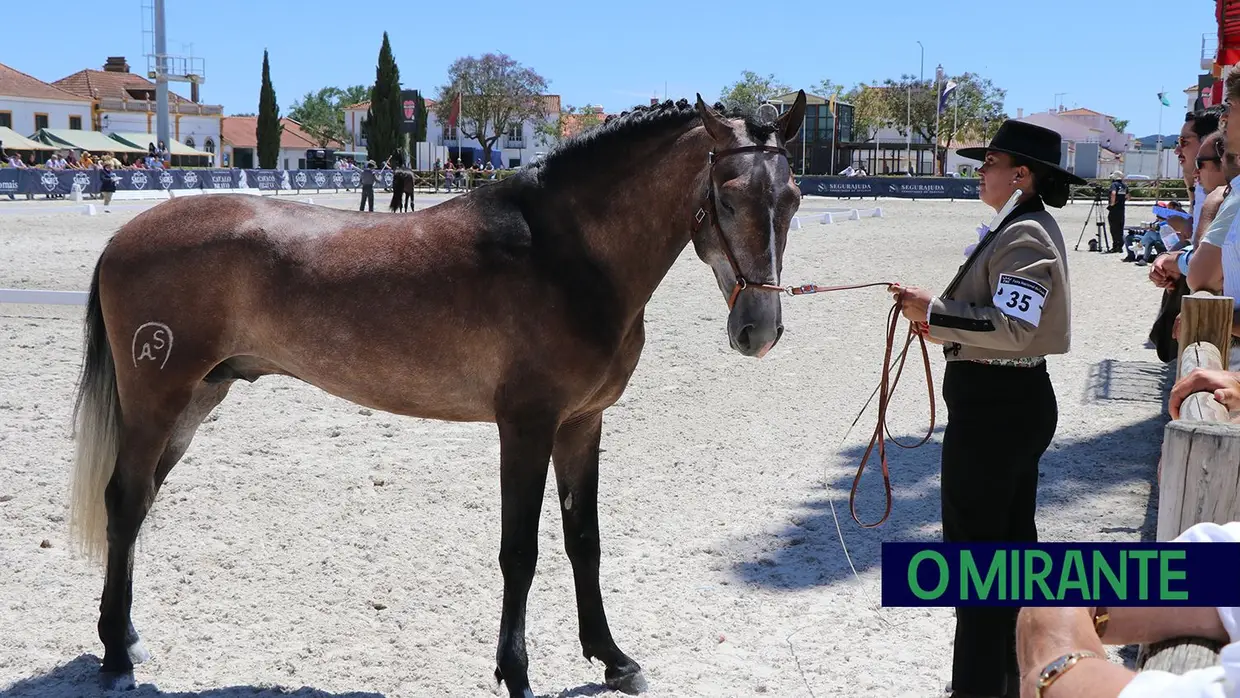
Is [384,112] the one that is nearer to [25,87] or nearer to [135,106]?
[135,106]

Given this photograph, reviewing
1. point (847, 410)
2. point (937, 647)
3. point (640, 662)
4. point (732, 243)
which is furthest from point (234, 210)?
point (847, 410)

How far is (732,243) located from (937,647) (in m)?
1.99

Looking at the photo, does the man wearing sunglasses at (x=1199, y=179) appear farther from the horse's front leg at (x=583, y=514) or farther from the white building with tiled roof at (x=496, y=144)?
the white building with tiled roof at (x=496, y=144)

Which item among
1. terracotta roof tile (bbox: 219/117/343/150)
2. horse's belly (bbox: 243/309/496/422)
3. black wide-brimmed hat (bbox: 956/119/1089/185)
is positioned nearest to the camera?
black wide-brimmed hat (bbox: 956/119/1089/185)

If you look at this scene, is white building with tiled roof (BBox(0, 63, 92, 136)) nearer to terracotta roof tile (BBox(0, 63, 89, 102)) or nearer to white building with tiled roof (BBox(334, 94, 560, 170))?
terracotta roof tile (BBox(0, 63, 89, 102))

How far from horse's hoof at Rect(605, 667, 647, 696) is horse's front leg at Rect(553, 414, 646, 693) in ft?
0.43

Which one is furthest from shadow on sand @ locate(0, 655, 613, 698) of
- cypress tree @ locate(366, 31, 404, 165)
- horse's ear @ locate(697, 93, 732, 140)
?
cypress tree @ locate(366, 31, 404, 165)

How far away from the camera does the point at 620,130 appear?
3.79 m

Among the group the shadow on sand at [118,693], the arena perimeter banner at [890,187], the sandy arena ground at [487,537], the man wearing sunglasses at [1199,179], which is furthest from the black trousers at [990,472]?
the arena perimeter banner at [890,187]

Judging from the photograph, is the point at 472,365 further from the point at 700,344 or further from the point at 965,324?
the point at 700,344

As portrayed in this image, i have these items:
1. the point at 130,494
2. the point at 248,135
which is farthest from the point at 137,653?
the point at 248,135

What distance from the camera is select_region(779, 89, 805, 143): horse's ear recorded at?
3.56 m

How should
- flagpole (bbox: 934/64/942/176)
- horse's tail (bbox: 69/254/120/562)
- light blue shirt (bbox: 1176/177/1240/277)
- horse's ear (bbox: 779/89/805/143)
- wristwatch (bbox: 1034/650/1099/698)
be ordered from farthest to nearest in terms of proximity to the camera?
flagpole (bbox: 934/64/942/176), horse's tail (bbox: 69/254/120/562), light blue shirt (bbox: 1176/177/1240/277), horse's ear (bbox: 779/89/805/143), wristwatch (bbox: 1034/650/1099/698)

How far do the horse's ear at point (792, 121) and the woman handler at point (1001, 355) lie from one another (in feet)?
2.16
